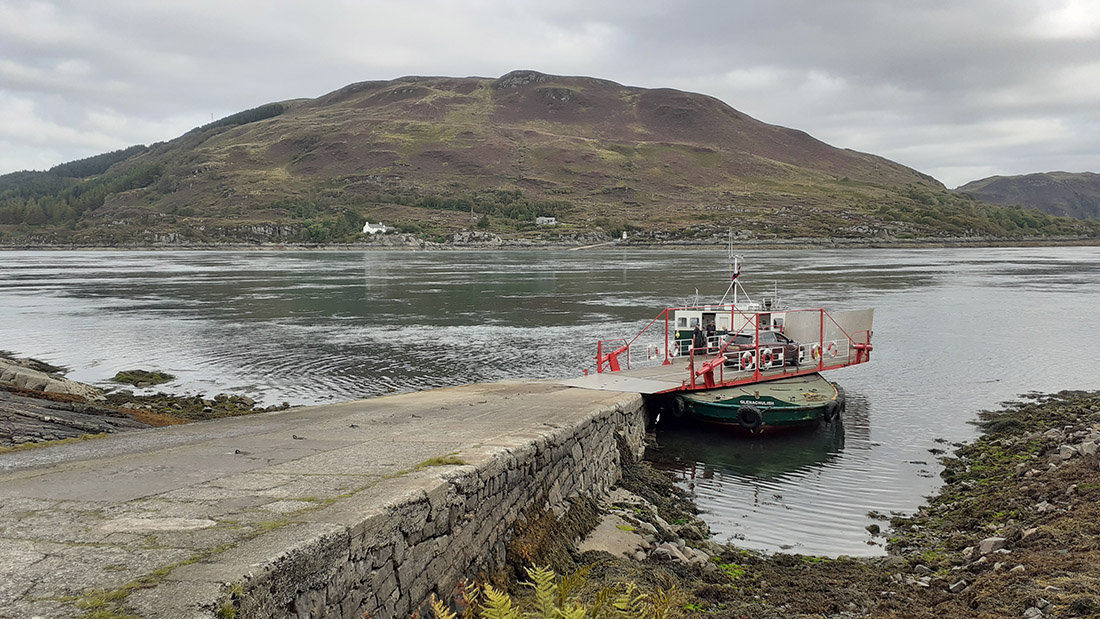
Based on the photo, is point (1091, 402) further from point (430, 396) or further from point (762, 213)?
point (762, 213)

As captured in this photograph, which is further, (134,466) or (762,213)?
(762,213)

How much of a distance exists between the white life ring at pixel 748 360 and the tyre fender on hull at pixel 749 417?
145 inches

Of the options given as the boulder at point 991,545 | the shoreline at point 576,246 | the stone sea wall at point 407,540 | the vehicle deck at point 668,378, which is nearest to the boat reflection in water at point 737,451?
the vehicle deck at point 668,378

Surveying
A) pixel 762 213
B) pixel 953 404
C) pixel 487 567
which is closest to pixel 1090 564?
pixel 487 567

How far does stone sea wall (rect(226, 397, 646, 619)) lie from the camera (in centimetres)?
600

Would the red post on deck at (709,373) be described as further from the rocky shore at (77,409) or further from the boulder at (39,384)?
the boulder at (39,384)

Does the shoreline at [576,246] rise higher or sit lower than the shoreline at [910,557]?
higher

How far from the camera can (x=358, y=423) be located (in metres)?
14.6

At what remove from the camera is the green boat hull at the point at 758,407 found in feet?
67.0

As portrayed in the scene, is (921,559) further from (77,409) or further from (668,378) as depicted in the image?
(77,409)

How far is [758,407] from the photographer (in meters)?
20.5

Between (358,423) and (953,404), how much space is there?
21.0 metres

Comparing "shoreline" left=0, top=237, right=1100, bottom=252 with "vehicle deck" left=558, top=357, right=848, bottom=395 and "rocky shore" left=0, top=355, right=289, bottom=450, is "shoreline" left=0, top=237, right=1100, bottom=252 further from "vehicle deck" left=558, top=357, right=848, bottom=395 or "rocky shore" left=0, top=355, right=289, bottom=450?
"rocky shore" left=0, top=355, right=289, bottom=450

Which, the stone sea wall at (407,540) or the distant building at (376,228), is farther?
the distant building at (376,228)
